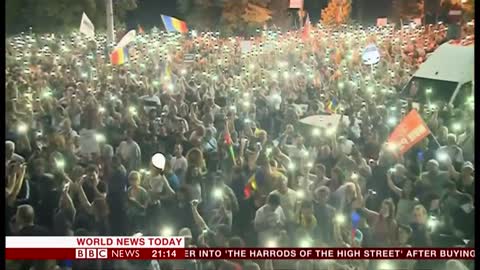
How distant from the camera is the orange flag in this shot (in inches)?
98.5

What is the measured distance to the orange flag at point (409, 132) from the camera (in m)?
2.50

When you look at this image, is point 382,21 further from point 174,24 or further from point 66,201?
point 66,201

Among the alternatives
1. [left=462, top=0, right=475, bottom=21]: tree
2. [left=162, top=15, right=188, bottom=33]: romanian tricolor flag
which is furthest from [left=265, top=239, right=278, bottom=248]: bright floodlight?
[left=462, top=0, right=475, bottom=21]: tree

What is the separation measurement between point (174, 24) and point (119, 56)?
0.90 ft

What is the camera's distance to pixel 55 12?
251cm

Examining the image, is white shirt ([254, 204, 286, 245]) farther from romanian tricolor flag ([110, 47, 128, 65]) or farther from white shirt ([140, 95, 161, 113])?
romanian tricolor flag ([110, 47, 128, 65])

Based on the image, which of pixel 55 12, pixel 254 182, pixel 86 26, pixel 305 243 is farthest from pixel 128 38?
pixel 305 243

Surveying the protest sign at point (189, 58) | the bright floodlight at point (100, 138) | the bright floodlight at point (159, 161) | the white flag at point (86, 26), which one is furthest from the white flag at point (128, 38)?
the bright floodlight at point (159, 161)

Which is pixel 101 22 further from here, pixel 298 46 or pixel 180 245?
pixel 180 245

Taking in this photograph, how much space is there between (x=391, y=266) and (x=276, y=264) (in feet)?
1.62

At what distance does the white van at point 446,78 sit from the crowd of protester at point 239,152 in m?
0.04

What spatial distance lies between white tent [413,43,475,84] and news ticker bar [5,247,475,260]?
733 mm

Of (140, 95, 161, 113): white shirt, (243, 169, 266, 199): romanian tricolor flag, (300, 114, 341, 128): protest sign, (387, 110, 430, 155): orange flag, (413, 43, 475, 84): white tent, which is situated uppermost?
(413, 43, 475, 84): white tent

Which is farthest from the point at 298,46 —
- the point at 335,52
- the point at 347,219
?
the point at 347,219
